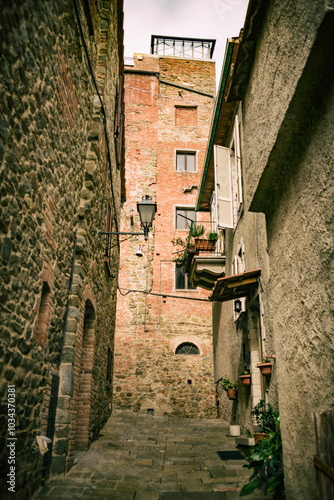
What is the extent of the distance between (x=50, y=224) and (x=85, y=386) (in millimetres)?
3441

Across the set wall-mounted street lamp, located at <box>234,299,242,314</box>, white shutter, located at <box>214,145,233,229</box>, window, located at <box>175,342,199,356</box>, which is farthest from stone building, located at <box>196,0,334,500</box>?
window, located at <box>175,342,199,356</box>

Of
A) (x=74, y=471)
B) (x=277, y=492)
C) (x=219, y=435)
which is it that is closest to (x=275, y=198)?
(x=277, y=492)

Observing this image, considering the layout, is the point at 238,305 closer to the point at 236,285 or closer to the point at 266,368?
the point at 236,285

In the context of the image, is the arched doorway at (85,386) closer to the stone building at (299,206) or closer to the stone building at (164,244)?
the stone building at (299,206)

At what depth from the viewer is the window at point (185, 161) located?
20.4 meters

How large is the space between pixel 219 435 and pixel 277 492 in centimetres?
503

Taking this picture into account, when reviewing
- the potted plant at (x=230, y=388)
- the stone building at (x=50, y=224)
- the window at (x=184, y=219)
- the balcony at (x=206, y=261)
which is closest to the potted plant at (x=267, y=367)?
the stone building at (x=50, y=224)

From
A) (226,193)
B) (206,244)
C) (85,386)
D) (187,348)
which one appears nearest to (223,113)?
(226,193)

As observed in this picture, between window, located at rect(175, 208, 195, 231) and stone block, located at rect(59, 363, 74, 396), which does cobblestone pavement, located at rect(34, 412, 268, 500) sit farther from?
window, located at rect(175, 208, 195, 231)

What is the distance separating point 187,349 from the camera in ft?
57.1

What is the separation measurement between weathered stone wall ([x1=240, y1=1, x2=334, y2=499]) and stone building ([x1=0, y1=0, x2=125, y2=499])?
2063mm

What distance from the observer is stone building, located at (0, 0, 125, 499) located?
3.38m

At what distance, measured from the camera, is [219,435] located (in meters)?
8.67

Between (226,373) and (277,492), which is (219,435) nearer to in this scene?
(226,373)
